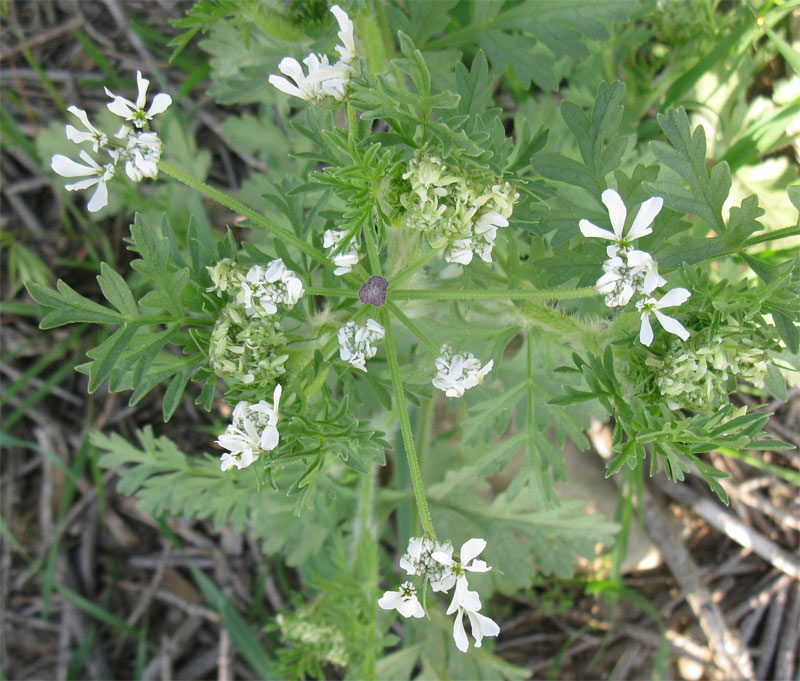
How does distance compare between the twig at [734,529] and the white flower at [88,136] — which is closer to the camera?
the white flower at [88,136]

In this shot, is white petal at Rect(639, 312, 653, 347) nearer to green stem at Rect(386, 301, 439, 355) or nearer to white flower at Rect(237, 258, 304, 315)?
green stem at Rect(386, 301, 439, 355)

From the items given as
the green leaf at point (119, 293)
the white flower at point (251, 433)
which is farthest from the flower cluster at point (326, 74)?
the white flower at point (251, 433)

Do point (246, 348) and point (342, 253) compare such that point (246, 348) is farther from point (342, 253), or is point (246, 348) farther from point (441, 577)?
point (441, 577)

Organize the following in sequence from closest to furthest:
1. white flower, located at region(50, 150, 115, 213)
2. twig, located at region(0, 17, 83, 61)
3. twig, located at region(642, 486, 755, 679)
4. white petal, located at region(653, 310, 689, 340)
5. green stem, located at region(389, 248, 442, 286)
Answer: white petal, located at region(653, 310, 689, 340) < white flower, located at region(50, 150, 115, 213) < green stem, located at region(389, 248, 442, 286) < twig, located at region(642, 486, 755, 679) < twig, located at region(0, 17, 83, 61)

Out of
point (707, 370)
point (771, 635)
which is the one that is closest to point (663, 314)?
point (707, 370)

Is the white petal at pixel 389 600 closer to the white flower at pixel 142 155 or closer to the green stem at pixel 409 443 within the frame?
the green stem at pixel 409 443

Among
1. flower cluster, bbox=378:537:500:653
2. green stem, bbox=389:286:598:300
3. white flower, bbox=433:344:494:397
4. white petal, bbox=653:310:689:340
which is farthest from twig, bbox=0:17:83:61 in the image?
Result: white petal, bbox=653:310:689:340
